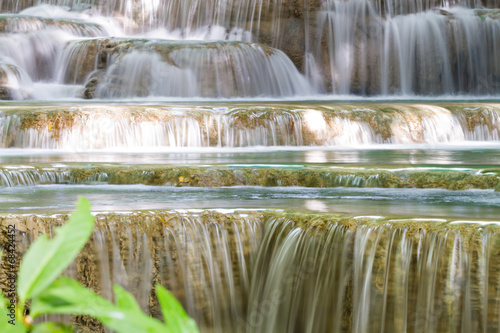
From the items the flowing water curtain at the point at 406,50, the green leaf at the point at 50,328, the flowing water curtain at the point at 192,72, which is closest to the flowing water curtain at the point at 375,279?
the green leaf at the point at 50,328

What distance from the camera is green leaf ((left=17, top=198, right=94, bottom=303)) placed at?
0.41 meters

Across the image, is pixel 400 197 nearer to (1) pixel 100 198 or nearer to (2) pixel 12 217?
(1) pixel 100 198

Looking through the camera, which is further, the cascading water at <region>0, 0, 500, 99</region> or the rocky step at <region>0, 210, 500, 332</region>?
the cascading water at <region>0, 0, 500, 99</region>

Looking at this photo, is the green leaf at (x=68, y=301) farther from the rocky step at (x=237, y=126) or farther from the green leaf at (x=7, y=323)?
the rocky step at (x=237, y=126)

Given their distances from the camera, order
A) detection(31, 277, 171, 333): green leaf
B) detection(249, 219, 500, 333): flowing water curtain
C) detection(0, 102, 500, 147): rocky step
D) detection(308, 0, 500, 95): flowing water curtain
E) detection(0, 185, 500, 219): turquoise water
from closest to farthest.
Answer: detection(31, 277, 171, 333): green leaf → detection(249, 219, 500, 333): flowing water curtain → detection(0, 185, 500, 219): turquoise water → detection(0, 102, 500, 147): rocky step → detection(308, 0, 500, 95): flowing water curtain

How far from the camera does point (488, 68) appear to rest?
14742mm

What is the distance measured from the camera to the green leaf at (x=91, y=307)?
1.23 feet

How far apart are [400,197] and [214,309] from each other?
5.48 ft

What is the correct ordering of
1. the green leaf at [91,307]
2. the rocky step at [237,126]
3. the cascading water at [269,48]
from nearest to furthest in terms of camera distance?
the green leaf at [91,307]
the rocky step at [237,126]
the cascading water at [269,48]

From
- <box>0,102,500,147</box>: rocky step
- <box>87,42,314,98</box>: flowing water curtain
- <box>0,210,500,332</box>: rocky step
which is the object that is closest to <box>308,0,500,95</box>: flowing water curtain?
<box>87,42,314,98</box>: flowing water curtain

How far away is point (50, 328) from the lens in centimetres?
43

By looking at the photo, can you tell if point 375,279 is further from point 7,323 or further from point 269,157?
point 269,157

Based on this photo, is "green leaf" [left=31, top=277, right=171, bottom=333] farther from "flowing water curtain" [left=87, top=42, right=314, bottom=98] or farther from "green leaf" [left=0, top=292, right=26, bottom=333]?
"flowing water curtain" [left=87, top=42, right=314, bottom=98]

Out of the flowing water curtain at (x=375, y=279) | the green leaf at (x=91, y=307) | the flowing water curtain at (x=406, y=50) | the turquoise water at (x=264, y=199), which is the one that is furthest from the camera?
the flowing water curtain at (x=406, y=50)
